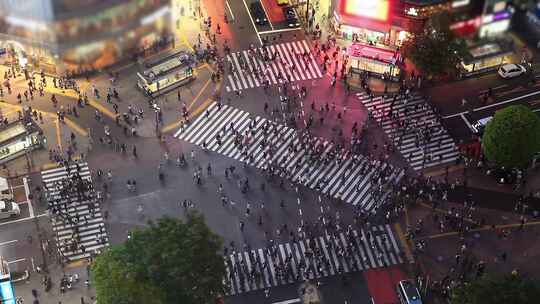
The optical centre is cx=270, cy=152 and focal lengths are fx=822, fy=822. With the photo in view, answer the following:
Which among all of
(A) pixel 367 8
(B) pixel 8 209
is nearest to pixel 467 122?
(A) pixel 367 8

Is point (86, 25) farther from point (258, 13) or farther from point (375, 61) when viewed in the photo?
point (258, 13)

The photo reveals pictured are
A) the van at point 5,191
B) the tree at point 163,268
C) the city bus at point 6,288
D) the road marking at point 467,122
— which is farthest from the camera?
the road marking at point 467,122

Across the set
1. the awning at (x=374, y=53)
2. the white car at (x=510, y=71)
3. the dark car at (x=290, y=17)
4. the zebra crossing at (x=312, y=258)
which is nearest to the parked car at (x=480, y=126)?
the white car at (x=510, y=71)

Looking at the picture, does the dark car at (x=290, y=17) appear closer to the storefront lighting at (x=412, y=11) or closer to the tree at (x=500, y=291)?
the storefront lighting at (x=412, y=11)

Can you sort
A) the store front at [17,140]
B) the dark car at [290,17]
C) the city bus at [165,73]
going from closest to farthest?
the store front at [17,140], the city bus at [165,73], the dark car at [290,17]

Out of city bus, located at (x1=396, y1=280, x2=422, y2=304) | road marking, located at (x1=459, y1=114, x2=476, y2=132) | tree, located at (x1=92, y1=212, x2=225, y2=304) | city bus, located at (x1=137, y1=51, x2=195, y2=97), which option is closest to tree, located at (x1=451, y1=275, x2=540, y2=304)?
city bus, located at (x1=396, y1=280, x2=422, y2=304)

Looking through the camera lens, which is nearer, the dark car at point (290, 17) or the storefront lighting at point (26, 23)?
the storefront lighting at point (26, 23)

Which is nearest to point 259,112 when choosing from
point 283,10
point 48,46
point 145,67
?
point 145,67
